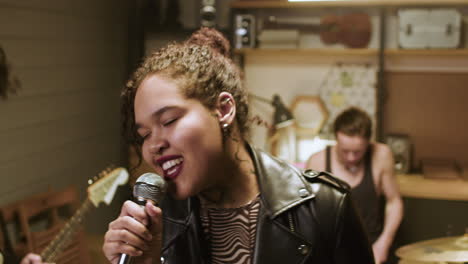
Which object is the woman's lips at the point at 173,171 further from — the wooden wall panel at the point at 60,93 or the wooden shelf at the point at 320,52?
the wooden shelf at the point at 320,52

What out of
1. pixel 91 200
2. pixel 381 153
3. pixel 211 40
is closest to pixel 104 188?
pixel 91 200

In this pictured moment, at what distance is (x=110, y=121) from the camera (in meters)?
4.26

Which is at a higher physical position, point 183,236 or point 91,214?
point 183,236

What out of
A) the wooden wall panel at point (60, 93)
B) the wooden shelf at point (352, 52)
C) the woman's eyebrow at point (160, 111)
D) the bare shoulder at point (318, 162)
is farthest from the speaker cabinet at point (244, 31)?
the woman's eyebrow at point (160, 111)

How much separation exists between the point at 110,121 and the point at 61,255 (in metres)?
1.44

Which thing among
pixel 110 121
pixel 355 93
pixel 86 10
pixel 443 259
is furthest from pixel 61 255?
pixel 355 93

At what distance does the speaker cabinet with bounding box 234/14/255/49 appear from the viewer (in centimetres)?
425

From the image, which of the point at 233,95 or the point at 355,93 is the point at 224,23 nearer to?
the point at 355,93

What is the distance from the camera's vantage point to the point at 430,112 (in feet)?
13.9

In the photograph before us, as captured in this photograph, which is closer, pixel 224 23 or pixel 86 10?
pixel 86 10

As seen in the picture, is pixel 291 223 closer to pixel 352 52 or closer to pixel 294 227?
pixel 294 227

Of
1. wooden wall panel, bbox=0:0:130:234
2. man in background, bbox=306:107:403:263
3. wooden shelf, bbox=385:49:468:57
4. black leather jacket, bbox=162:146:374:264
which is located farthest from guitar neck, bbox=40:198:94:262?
wooden shelf, bbox=385:49:468:57

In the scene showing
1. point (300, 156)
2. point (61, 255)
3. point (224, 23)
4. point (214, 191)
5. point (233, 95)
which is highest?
point (224, 23)

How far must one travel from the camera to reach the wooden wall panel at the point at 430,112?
4168 mm
